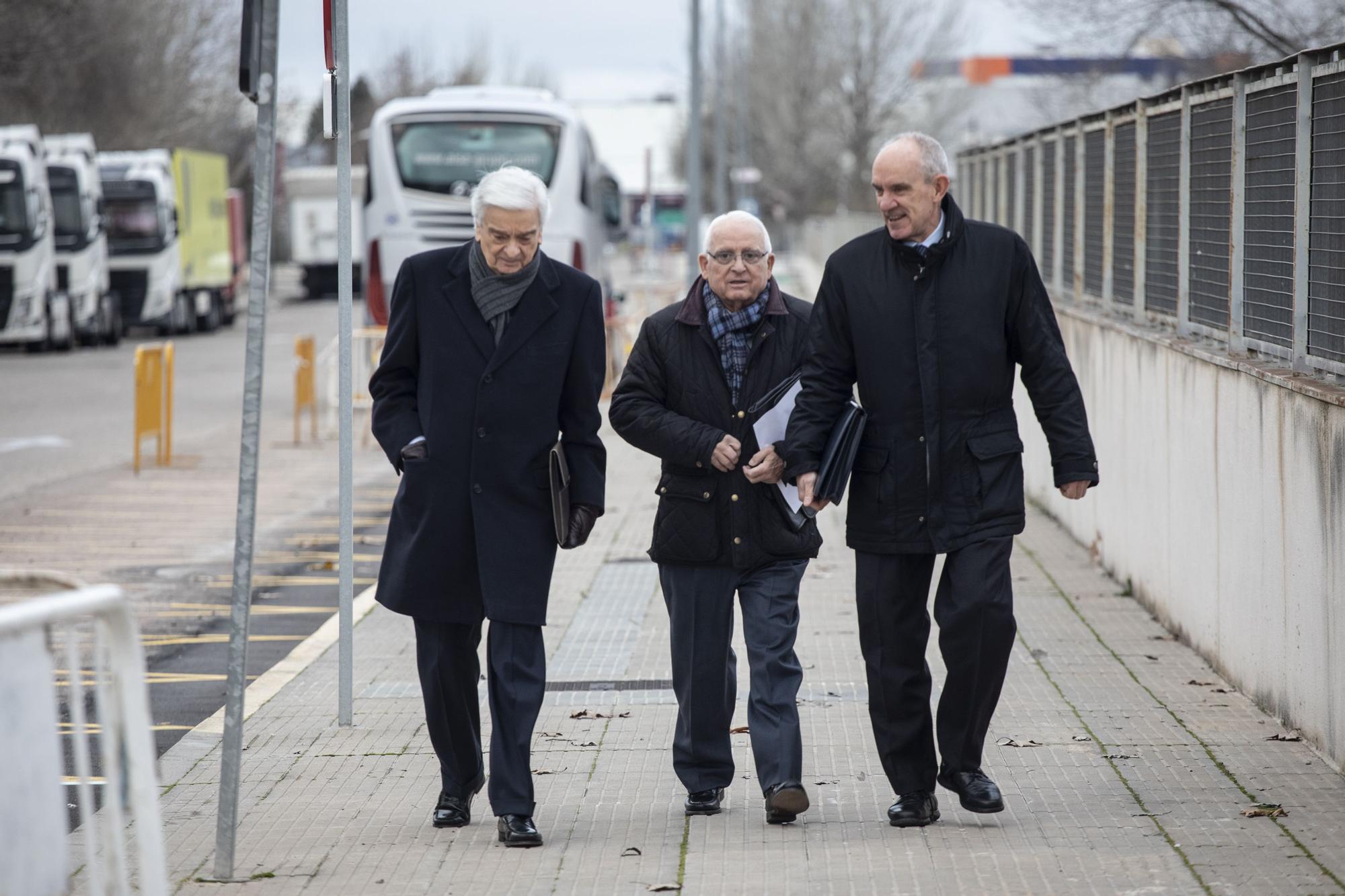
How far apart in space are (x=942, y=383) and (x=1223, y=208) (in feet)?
10.7

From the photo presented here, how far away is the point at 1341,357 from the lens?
6.04m

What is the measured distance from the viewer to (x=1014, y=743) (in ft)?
20.0

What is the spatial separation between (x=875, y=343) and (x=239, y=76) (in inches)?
70.5

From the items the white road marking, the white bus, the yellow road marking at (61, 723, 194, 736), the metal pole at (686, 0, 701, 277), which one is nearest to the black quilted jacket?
the yellow road marking at (61, 723, 194, 736)

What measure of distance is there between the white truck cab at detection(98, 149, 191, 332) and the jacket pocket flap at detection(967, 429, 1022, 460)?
32942 millimetres

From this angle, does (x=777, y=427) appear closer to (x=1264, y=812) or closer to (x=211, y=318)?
(x=1264, y=812)

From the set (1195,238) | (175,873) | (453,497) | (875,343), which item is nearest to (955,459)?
(875,343)

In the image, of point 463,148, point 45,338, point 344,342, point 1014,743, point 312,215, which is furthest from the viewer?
point 312,215

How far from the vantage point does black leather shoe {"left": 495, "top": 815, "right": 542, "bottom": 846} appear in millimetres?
4980

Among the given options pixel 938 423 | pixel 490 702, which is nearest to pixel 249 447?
pixel 490 702

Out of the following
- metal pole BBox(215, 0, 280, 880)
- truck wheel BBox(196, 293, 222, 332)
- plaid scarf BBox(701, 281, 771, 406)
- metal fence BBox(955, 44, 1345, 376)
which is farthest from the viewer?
truck wheel BBox(196, 293, 222, 332)

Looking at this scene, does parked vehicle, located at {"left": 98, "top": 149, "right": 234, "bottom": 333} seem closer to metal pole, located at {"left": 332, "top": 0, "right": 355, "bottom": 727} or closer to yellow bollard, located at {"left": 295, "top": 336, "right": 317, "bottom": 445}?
yellow bollard, located at {"left": 295, "top": 336, "right": 317, "bottom": 445}

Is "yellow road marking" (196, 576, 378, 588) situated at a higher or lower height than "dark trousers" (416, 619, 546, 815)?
lower

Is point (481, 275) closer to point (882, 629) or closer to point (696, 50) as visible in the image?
point (882, 629)
